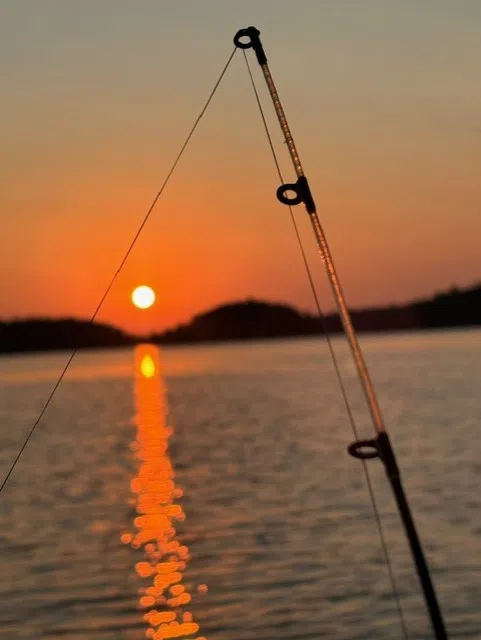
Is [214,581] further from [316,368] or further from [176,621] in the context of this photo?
[316,368]

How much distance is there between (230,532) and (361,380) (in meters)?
22.5

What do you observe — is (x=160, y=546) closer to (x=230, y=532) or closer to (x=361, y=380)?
(x=230, y=532)

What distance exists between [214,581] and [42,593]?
310 cm

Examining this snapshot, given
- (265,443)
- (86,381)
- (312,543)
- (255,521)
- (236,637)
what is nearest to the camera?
(236,637)

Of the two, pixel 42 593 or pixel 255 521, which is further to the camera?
pixel 255 521

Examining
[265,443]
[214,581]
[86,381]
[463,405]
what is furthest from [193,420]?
[86,381]

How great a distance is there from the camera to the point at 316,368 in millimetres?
158125

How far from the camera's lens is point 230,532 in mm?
28422

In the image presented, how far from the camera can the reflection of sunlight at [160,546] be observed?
20.7m

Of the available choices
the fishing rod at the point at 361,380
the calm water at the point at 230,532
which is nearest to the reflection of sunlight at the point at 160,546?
the calm water at the point at 230,532

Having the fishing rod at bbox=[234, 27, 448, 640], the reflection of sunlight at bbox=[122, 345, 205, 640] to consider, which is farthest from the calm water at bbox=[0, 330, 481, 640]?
the fishing rod at bbox=[234, 27, 448, 640]

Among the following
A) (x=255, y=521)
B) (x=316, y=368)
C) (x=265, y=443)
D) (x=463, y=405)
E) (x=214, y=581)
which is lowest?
(x=214, y=581)

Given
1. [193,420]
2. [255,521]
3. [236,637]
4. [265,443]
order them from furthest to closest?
[193,420] → [265,443] → [255,521] → [236,637]

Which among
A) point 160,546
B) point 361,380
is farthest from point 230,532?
point 361,380
